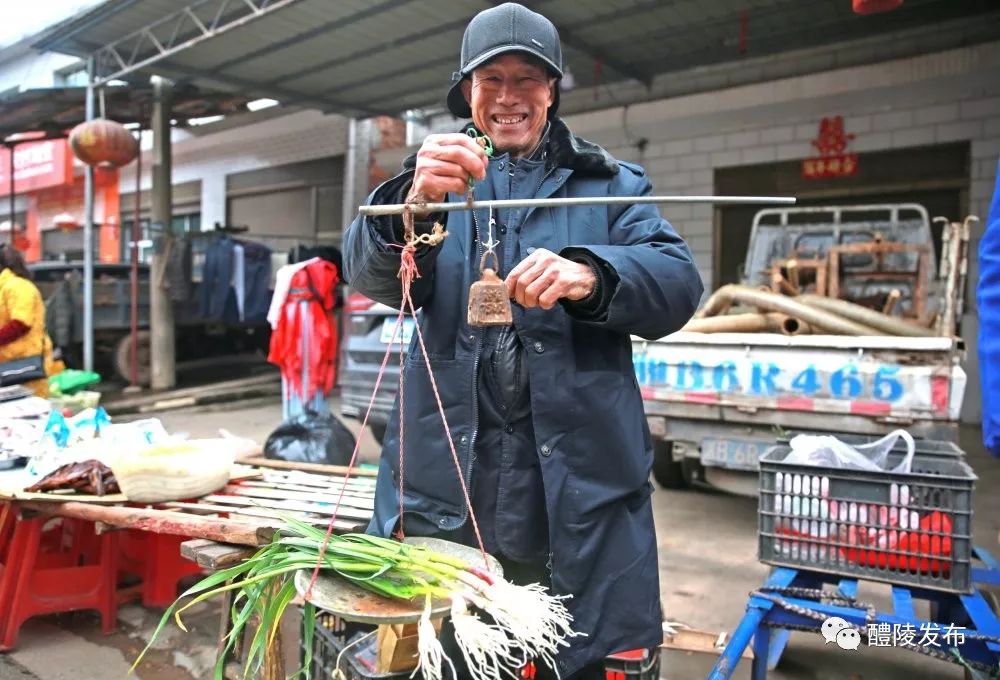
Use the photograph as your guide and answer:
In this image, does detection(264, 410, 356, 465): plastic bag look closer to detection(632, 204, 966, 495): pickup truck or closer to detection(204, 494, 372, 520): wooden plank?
detection(204, 494, 372, 520): wooden plank

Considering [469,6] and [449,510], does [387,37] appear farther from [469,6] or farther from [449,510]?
[449,510]

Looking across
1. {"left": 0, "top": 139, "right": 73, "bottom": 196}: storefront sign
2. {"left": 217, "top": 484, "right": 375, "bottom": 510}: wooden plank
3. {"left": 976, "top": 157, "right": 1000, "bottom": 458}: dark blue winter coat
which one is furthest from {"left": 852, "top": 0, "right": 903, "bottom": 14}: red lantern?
{"left": 0, "top": 139, "right": 73, "bottom": 196}: storefront sign

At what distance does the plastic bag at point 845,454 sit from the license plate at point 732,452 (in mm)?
1561

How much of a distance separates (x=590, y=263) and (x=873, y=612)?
183 centimetres

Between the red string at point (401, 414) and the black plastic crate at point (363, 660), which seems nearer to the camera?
the red string at point (401, 414)

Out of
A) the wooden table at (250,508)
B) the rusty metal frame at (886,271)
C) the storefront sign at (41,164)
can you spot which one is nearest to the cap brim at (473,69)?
the wooden table at (250,508)

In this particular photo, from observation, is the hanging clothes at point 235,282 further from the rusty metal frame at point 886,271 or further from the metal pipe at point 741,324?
the rusty metal frame at point 886,271

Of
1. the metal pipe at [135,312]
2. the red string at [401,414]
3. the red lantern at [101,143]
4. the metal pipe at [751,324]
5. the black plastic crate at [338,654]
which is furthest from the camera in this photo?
the metal pipe at [135,312]

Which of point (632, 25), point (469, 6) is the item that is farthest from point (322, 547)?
point (632, 25)

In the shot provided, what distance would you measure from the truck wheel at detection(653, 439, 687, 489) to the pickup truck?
3.17ft

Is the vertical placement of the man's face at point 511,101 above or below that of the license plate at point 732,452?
above

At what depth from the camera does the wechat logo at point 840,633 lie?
236 cm

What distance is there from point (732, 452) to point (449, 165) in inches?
149

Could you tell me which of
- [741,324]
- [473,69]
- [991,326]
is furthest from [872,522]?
[741,324]
